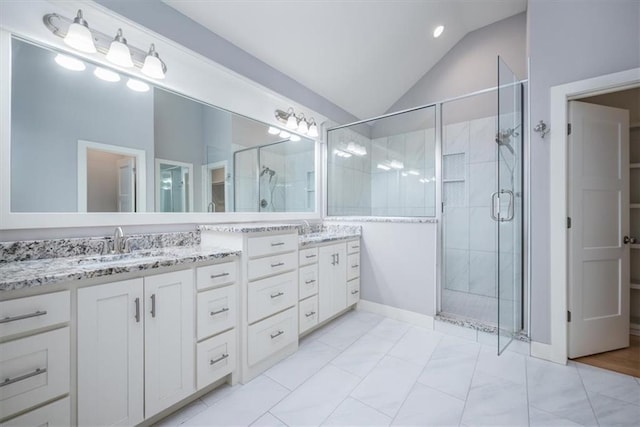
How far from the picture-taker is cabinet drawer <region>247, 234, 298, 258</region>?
5.71 ft

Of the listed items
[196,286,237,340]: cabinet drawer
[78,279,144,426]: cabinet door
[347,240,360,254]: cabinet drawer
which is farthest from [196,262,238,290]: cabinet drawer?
[347,240,360,254]: cabinet drawer

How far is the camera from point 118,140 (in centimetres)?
167

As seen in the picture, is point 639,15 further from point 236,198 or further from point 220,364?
point 220,364

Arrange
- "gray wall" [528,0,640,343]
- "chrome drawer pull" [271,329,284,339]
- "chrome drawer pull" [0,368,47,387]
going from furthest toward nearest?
"chrome drawer pull" [271,329,284,339] < "gray wall" [528,0,640,343] < "chrome drawer pull" [0,368,47,387]

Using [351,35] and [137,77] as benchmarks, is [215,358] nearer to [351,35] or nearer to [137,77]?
[137,77]

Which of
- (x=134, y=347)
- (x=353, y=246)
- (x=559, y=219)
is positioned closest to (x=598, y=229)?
(x=559, y=219)

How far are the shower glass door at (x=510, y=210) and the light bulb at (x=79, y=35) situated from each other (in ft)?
8.66

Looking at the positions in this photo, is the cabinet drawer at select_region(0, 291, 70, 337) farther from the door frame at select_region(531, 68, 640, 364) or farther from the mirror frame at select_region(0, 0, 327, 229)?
the door frame at select_region(531, 68, 640, 364)

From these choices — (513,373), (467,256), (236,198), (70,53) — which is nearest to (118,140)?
(70,53)

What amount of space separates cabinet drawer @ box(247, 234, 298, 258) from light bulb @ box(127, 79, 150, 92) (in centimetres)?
124

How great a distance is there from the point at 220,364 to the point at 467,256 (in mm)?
3152

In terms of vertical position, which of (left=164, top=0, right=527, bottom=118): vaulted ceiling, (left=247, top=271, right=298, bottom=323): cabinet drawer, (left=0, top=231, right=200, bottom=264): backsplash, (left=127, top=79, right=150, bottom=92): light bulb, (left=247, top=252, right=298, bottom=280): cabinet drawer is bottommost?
(left=247, top=271, right=298, bottom=323): cabinet drawer

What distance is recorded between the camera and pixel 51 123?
1.43 metres

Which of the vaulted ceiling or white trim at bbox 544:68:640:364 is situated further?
the vaulted ceiling
